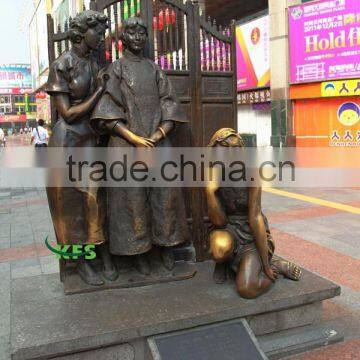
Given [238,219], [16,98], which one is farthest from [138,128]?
[16,98]

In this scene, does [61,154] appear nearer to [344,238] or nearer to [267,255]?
[267,255]

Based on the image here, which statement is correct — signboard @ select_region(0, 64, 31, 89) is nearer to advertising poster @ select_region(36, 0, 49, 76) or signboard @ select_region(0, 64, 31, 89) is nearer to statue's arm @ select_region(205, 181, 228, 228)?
advertising poster @ select_region(36, 0, 49, 76)

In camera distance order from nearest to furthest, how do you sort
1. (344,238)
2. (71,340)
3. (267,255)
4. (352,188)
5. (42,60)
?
(71,340) → (267,255) → (344,238) → (352,188) → (42,60)

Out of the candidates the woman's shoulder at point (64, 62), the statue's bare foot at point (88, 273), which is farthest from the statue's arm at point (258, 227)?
the woman's shoulder at point (64, 62)

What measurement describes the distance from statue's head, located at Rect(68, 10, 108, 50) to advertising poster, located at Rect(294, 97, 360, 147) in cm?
1190

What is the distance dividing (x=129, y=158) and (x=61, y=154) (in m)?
0.53

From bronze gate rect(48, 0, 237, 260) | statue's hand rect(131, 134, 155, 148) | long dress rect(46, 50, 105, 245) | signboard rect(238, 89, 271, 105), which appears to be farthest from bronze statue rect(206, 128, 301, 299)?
signboard rect(238, 89, 271, 105)

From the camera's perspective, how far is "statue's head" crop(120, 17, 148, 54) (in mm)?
3631

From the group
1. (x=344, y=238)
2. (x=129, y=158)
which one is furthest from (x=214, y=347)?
(x=344, y=238)

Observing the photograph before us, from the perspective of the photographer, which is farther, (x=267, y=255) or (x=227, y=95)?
(x=227, y=95)

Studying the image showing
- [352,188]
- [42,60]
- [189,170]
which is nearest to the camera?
[189,170]

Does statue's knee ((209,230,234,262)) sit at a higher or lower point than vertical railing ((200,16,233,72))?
lower

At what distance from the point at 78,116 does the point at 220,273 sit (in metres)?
1.71

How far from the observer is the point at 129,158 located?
361cm
